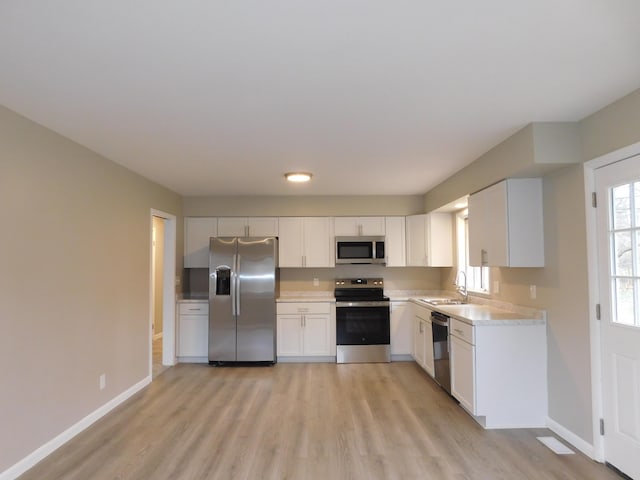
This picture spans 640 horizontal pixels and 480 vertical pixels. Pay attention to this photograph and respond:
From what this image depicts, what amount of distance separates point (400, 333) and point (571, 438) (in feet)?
8.56

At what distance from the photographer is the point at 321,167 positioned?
13.5 ft

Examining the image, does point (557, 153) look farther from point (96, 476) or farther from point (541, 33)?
point (96, 476)

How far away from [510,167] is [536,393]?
6.17 ft

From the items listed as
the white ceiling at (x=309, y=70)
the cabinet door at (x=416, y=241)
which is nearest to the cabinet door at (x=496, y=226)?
the white ceiling at (x=309, y=70)

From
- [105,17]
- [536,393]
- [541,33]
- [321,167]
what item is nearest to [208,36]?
[105,17]

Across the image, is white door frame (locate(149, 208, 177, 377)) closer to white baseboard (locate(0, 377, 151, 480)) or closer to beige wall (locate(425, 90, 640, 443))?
white baseboard (locate(0, 377, 151, 480))

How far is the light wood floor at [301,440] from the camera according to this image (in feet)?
8.45

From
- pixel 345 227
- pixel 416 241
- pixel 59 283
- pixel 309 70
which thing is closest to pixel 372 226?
pixel 345 227

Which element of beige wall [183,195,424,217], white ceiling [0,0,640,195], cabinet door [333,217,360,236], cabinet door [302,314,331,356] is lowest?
cabinet door [302,314,331,356]

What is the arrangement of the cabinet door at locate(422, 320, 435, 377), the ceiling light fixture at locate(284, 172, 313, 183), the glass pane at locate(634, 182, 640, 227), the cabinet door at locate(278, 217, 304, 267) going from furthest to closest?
the cabinet door at locate(278, 217, 304, 267) < the cabinet door at locate(422, 320, 435, 377) < the ceiling light fixture at locate(284, 172, 313, 183) < the glass pane at locate(634, 182, 640, 227)

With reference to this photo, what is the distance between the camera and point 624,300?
8.20ft

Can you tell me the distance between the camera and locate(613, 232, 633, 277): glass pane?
2463mm

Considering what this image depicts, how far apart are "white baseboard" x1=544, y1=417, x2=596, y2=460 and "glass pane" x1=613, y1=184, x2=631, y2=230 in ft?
5.07

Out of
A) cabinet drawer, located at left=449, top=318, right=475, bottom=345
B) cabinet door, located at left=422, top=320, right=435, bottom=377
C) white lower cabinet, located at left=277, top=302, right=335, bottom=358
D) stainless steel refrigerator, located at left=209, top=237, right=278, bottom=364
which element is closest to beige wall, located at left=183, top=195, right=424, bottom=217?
stainless steel refrigerator, located at left=209, top=237, right=278, bottom=364
